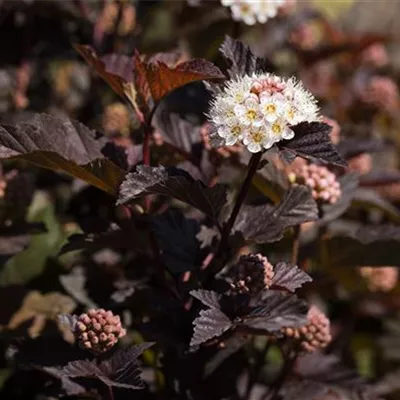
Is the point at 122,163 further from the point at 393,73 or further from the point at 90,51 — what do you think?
the point at 393,73

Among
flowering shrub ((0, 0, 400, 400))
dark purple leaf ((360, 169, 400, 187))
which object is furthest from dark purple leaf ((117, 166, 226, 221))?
dark purple leaf ((360, 169, 400, 187))

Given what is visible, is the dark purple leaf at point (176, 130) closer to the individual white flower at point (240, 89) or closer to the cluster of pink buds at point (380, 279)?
the individual white flower at point (240, 89)

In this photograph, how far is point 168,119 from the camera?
1.52 metres

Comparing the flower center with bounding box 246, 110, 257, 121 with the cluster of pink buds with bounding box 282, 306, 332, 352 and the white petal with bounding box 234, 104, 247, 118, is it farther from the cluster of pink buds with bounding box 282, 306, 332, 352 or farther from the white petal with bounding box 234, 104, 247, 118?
the cluster of pink buds with bounding box 282, 306, 332, 352

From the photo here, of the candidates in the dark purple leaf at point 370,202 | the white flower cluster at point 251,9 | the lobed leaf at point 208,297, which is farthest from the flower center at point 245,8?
the lobed leaf at point 208,297

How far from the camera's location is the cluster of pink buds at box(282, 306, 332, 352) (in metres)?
1.43

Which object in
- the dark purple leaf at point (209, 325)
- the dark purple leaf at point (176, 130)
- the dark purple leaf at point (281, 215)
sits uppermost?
the dark purple leaf at point (176, 130)

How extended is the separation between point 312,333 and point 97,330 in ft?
1.30

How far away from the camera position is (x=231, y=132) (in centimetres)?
117

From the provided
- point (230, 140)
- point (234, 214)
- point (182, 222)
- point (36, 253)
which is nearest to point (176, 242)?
point (182, 222)

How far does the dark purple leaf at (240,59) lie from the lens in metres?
1.27

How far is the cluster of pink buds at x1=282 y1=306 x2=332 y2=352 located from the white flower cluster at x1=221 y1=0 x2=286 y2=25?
67 centimetres

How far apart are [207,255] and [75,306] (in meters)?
0.46

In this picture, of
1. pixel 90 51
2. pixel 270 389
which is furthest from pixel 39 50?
pixel 270 389
